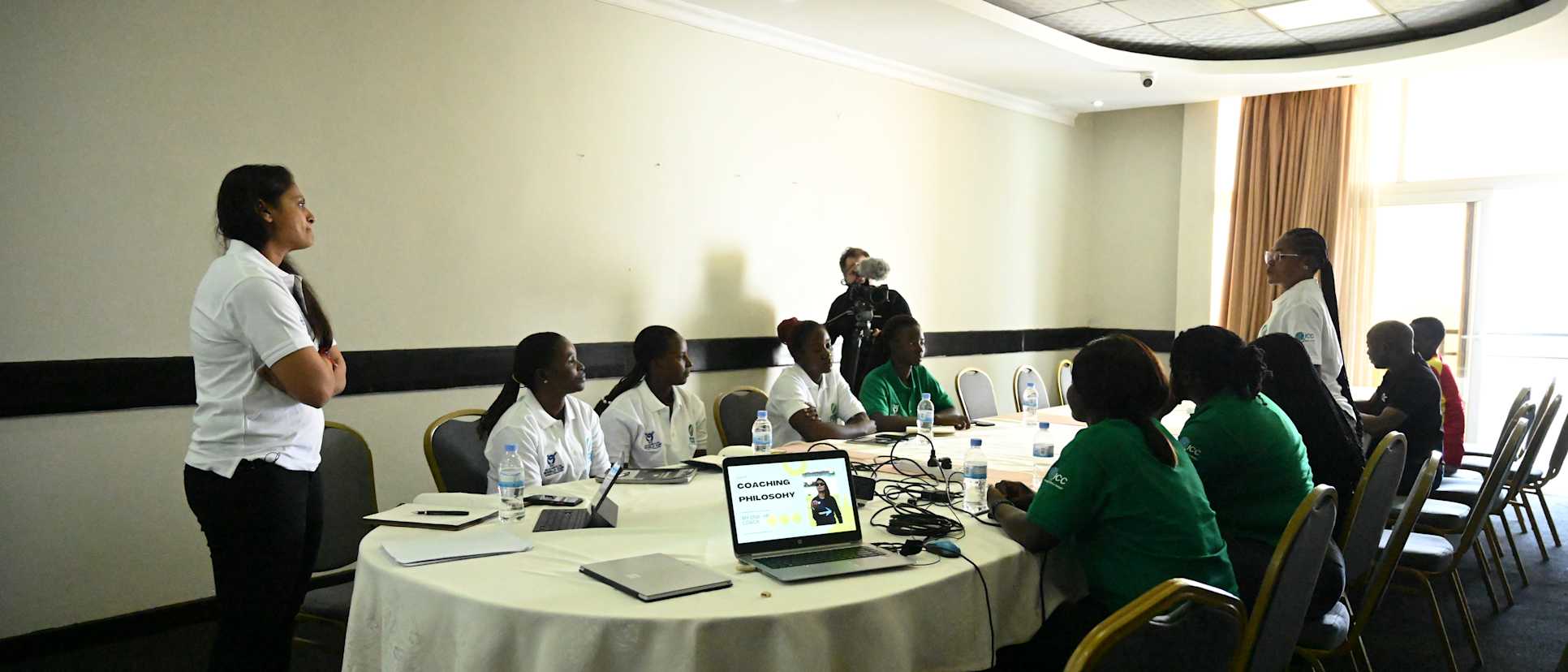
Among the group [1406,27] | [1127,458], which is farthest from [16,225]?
[1406,27]

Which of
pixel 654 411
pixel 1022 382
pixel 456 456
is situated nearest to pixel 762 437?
pixel 654 411

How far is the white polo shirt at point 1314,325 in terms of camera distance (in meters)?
4.68

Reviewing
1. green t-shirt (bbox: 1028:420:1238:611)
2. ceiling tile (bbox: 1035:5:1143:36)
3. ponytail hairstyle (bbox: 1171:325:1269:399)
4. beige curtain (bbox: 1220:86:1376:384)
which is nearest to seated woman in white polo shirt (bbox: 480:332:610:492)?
green t-shirt (bbox: 1028:420:1238:611)

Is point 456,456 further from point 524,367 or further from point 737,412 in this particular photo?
point 737,412

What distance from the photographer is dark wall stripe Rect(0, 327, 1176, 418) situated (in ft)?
11.0

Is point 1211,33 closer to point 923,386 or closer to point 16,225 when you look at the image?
point 923,386

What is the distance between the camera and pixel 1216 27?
6141 millimetres

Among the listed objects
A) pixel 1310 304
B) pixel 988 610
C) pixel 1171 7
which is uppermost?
pixel 1171 7

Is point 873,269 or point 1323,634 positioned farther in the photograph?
point 873,269

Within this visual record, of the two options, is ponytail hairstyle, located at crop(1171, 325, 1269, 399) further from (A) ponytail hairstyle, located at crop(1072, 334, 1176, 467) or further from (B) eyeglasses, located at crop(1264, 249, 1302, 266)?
(B) eyeglasses, located at crop(1264, 249, 1302, 266)

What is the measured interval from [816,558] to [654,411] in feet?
5.64

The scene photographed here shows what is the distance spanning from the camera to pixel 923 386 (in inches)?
188

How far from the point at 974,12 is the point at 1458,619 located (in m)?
3.64

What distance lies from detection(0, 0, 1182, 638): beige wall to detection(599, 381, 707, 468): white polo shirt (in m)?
1.13
